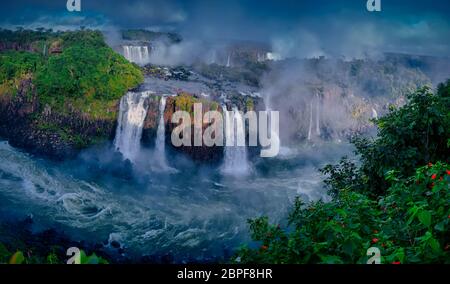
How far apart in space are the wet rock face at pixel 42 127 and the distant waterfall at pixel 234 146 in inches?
79.3

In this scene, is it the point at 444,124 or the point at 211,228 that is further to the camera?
the point at 211,228

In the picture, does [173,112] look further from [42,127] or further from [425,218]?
[425,218]

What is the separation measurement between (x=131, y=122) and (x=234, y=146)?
1803mm

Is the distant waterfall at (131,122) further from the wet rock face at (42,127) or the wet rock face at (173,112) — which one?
the wet rock face at (42,127)

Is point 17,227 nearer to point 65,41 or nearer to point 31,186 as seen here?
point 31,186

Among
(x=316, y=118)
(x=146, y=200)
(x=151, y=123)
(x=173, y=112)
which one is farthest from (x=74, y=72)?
(x=316, y=118)

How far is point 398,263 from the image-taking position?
79.8 inches

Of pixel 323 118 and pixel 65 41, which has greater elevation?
pixel 65 41

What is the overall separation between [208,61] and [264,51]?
120cm

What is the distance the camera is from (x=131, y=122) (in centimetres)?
775

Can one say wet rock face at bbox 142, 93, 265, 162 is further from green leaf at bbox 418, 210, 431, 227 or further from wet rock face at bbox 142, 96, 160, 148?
green leaf at bbox 418, 210, 431, 227

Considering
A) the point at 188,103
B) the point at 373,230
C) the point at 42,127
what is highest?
the point at 188,103

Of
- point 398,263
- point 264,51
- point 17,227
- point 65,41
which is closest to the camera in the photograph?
point 398,263
